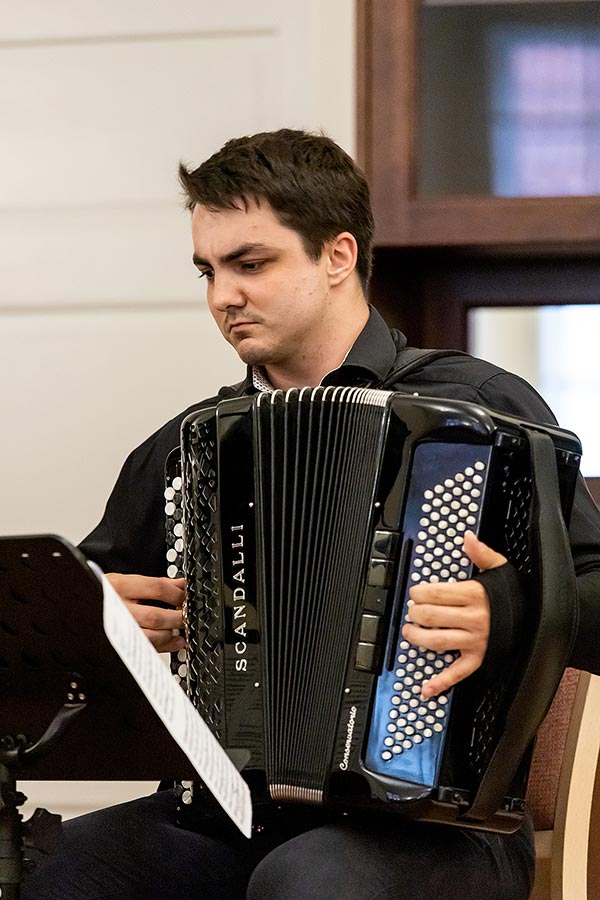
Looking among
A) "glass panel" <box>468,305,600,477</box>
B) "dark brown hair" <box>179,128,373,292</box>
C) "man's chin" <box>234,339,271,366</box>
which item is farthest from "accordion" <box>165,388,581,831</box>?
"glass panel" <box>468,305,600,477</box>

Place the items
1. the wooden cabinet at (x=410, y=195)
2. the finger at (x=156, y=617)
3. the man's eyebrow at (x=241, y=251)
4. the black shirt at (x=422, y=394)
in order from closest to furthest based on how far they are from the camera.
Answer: the black shirt at (x=422, y=394)
the finger at (x=156, y=617)
the man's eyebrow at (x=241, y=251)
the wooden cabinet at (x=410, y=195)

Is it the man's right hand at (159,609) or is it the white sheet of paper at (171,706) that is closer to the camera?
the white sheet of paper at (171,706)

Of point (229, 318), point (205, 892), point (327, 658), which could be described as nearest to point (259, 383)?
point (229, 318)

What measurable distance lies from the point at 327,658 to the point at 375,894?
0.23 meters

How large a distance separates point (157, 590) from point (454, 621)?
39 centimetres

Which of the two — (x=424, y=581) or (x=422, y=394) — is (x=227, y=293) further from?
(x=424, y=581)

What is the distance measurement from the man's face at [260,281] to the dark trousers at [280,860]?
1.90ft

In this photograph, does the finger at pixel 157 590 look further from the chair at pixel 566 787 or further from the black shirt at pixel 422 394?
the chair at pixel 566 787

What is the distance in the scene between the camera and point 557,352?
240 cm

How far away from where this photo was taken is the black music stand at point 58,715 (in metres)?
1.14

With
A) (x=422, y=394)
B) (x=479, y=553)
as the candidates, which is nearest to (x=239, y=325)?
(x=422, y=394)

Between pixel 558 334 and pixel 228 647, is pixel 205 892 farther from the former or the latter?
pixel 558 334

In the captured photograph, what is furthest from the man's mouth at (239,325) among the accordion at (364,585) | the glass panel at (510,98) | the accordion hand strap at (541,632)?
the glass panel at (510,98)

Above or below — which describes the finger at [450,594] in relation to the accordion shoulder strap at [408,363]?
below
